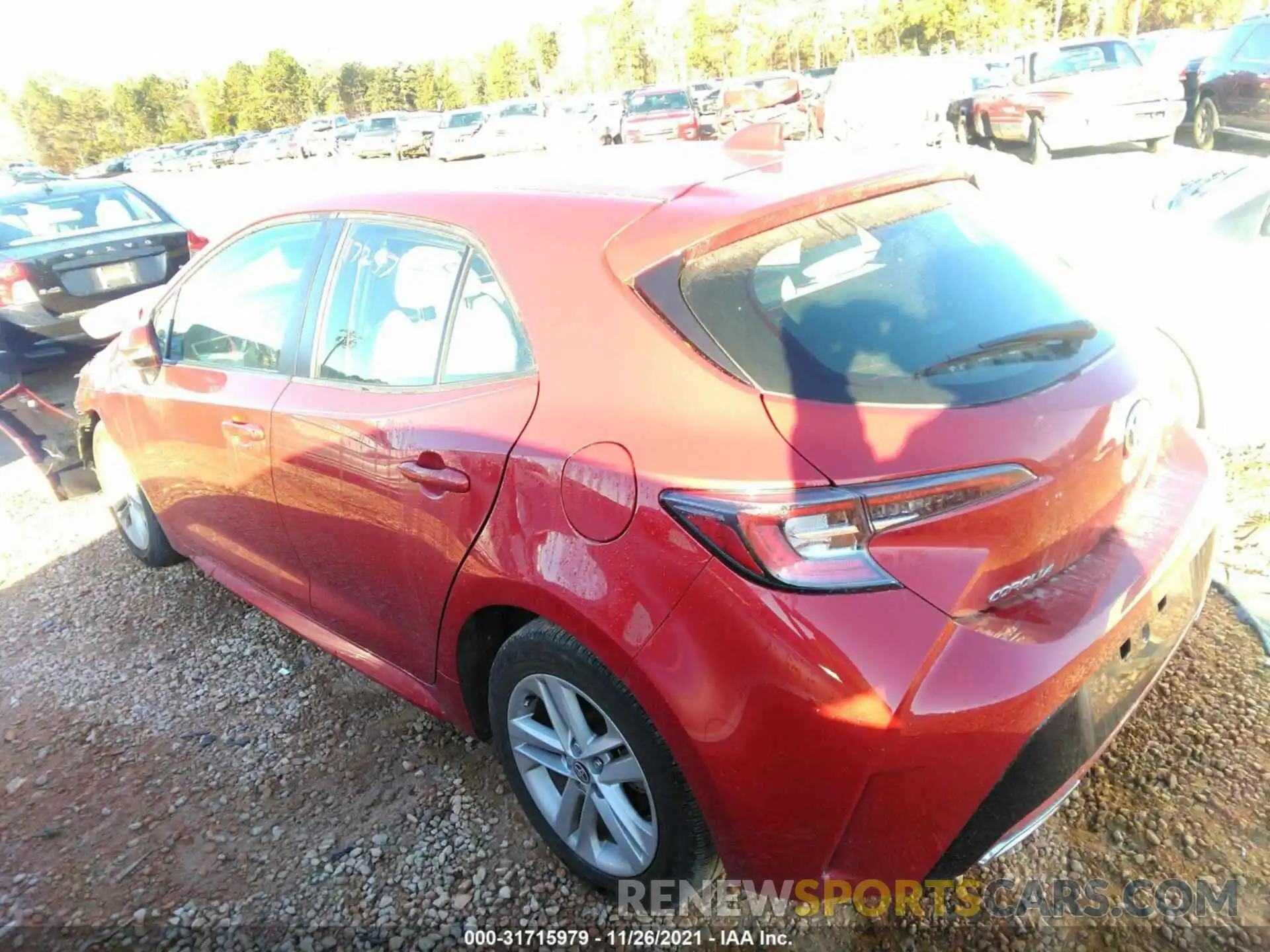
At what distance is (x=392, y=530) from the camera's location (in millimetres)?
2395

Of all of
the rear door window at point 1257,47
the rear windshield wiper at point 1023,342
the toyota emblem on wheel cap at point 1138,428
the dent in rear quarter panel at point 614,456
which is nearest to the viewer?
the dent in rear quarter panel at point 614,456

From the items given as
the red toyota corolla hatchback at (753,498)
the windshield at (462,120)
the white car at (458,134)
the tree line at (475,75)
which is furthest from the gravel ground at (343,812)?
the tree line at (475,75)

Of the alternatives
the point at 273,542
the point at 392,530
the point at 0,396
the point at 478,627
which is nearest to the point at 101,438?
the point at 0,396

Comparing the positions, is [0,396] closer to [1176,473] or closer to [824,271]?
[824,271]

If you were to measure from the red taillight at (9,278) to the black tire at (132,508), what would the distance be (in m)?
3.09

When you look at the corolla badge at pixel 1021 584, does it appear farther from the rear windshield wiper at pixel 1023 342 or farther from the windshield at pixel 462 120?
the windshield at pixel 462 120

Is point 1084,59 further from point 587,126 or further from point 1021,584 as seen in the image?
point 587,126

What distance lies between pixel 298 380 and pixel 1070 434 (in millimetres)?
2099

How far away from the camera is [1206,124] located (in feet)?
42.1

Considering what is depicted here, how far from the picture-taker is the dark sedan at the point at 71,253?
6.64 metres

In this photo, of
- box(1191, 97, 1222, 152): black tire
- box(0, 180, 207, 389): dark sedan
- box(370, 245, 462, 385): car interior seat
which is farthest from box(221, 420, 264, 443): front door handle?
box(1191, 97, 1222, 152): black tire

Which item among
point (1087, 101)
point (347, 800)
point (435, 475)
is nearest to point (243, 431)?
point (435, 475)

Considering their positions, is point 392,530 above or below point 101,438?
above

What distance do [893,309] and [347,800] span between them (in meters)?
2.10
